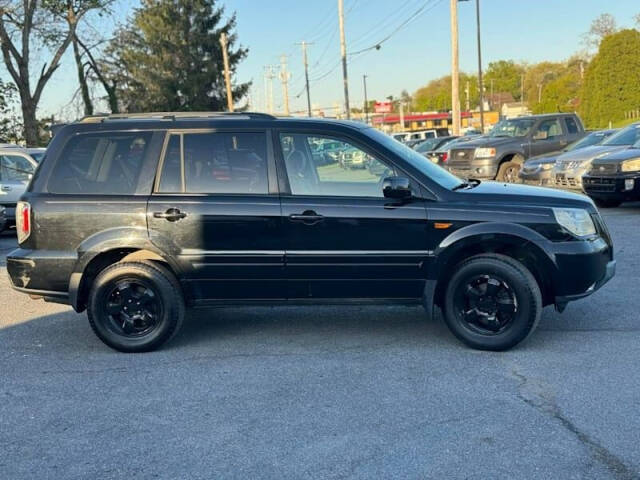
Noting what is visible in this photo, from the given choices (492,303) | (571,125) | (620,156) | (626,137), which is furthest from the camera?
(571,125)

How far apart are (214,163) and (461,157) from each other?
13786 millimetres

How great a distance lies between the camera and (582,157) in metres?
13.3

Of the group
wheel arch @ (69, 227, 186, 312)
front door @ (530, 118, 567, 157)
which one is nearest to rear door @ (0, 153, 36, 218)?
wheel arch @ (69, 227, 186, 312)

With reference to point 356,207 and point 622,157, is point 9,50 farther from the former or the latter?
point 356,207

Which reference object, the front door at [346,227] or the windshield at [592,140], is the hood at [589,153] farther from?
the front door at [346,227]

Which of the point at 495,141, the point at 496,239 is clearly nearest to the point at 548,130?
the point at 495,141

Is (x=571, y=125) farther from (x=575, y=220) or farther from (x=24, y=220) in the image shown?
(x=24, y=220)

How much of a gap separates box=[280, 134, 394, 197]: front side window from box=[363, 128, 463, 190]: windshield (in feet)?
0.68

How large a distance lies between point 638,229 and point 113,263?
8148 millimetres

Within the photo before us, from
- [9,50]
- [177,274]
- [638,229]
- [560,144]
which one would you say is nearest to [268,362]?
[177,274]

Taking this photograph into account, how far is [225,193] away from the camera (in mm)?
5051

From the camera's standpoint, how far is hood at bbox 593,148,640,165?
1138 cm

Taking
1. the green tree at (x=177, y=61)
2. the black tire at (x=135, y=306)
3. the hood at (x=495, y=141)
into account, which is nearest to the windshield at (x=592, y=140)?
the hood at (x=495, y=141)

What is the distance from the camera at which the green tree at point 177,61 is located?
49.4 metres
